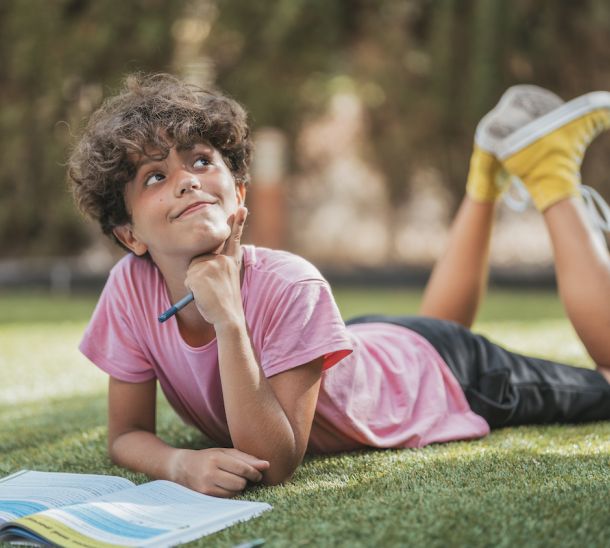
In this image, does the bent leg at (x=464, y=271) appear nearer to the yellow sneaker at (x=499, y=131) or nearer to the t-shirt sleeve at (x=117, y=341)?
the yellow sneaker at (x=499, y=131)

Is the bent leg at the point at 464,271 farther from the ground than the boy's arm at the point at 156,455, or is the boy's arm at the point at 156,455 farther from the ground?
the bent leg at the point at 464,271

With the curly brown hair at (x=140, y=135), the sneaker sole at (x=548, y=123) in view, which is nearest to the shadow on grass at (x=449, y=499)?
the curly brown hair at (x=140, y=135)

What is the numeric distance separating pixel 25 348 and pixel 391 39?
4.14 m

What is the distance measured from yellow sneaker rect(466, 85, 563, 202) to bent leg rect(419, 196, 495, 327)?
0.14ft

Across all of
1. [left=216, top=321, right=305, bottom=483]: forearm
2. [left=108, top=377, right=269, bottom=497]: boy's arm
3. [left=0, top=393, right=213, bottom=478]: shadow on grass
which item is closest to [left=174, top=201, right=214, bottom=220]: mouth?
[left=216, top=321, right=305, bottom=483]: forearm

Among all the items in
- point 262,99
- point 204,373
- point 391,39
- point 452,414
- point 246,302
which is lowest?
point 452,414

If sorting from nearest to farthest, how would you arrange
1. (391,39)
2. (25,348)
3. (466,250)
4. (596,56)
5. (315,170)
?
(466,250)
(25,348)
(596,56)
(391,39)
(315,170)

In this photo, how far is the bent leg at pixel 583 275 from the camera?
6.48 feet

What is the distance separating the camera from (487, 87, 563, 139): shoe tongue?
7.16 feet

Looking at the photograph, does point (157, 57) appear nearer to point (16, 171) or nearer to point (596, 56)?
point (16, 171)

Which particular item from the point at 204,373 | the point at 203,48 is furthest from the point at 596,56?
the point at 204,373

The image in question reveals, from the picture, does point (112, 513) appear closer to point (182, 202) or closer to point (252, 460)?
point (252, 460)

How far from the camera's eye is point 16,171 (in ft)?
21.9

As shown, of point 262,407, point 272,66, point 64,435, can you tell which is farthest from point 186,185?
point 272,66
